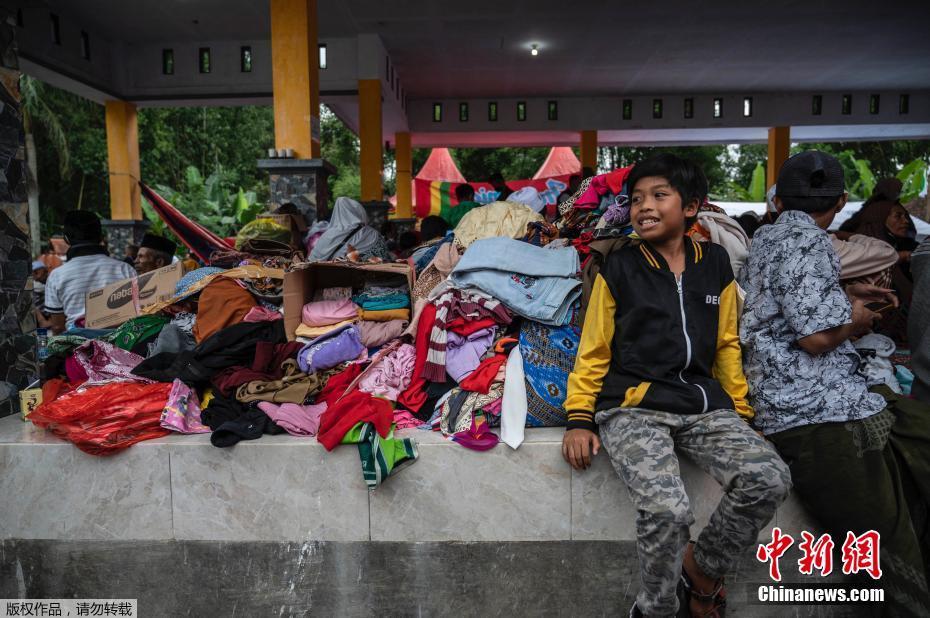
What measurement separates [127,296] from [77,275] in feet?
2.08

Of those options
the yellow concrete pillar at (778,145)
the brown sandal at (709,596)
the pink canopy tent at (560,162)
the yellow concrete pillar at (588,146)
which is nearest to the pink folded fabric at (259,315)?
the brown sandal at (709,596)

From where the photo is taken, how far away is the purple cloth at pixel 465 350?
2.71 m

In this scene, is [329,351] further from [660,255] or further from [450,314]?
[660,255]

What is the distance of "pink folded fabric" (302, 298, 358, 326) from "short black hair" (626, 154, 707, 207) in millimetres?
1519

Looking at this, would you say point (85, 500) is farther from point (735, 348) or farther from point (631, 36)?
point (631, 36)

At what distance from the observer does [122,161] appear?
1025cm

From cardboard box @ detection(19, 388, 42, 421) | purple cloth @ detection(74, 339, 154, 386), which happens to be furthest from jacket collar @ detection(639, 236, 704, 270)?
cardboard box @ detection(19, 388, 42, 421)

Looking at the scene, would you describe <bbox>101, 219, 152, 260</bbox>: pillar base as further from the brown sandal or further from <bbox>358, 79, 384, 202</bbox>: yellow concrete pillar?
the brown sandal

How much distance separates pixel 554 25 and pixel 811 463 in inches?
333

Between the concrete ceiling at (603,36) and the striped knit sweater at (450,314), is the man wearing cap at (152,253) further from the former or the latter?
the concrete ceiling at (603,36)

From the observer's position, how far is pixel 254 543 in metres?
2.44

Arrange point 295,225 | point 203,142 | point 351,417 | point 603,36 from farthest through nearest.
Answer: point 203,142 < point 603,36 < point 295,225 < point 351,417

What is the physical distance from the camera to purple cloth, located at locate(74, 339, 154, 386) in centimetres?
291

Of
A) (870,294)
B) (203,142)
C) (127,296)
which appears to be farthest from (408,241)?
(203,142)
